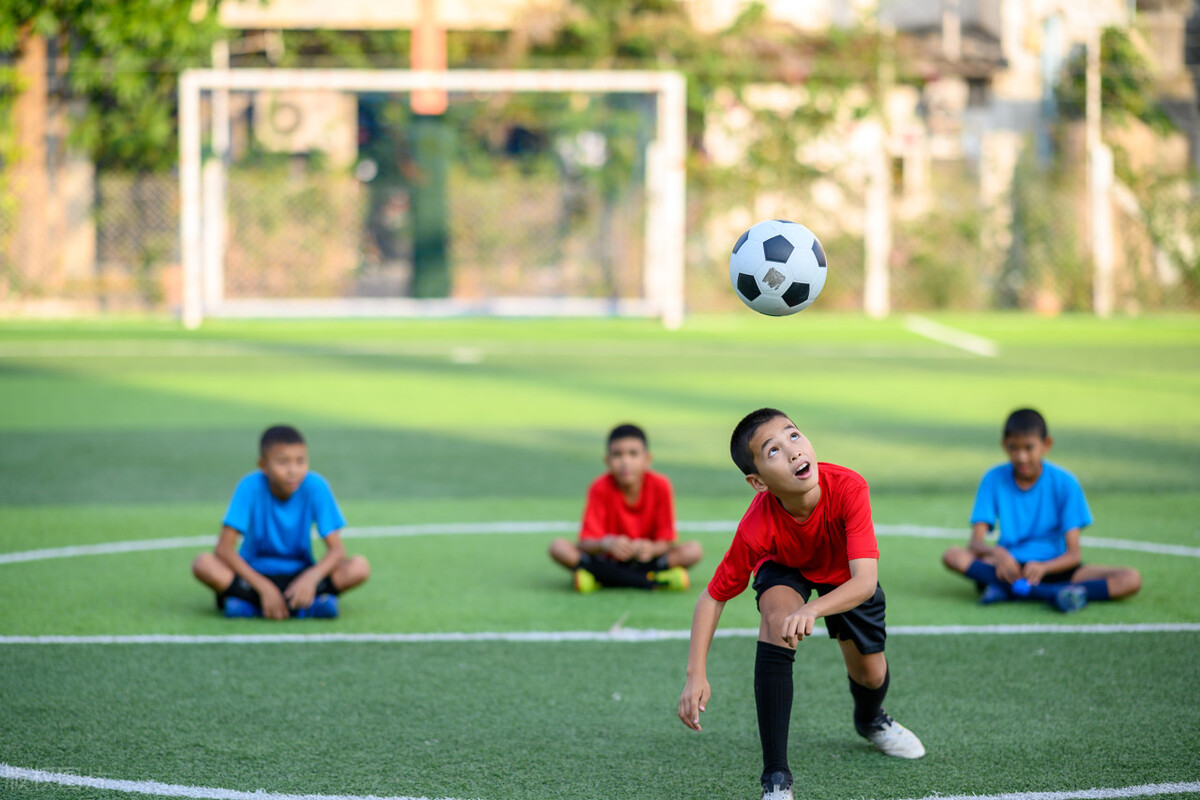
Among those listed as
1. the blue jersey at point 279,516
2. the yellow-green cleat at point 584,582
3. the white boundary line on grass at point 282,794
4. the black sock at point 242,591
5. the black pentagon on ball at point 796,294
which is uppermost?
the black pentagon on ball at point 796,294

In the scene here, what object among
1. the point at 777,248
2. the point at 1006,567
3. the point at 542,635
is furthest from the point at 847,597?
the point at 1006,567

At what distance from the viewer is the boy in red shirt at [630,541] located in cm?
658

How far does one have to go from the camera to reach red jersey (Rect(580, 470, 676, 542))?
665 centimetres

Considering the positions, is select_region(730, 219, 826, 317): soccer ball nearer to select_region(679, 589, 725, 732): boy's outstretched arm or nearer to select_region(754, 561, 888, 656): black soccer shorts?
select_region(754, 561, 888, 656): black soccer shorts

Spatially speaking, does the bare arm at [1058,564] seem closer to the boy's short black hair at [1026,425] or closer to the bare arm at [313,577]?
the boy's short black hair at [1026,425]

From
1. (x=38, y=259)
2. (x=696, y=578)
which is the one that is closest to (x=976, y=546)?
(x=696, y=578)

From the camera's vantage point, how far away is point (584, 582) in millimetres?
6613

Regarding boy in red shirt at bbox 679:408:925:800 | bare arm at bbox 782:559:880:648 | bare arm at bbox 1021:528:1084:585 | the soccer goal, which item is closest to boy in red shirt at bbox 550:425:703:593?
bare arm at bbox 1021:528:1084:585

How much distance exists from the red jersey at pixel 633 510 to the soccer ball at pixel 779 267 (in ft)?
5.15

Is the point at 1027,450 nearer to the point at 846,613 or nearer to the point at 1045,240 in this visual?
the point at 846,613

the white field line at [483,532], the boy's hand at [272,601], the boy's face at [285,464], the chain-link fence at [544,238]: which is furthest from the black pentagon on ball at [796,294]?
the chain-link fence at [544,238]

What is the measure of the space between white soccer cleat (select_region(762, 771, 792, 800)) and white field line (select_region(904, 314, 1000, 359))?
14.3m

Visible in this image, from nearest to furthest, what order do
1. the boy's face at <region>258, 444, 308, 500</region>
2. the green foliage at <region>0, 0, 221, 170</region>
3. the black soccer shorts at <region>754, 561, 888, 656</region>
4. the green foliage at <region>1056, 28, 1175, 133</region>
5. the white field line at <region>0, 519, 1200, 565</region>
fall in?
the black soccer shorts at <region>754, 561, 888, 656</region> < the boy's face at <region>258, 444, 308, 500</region> < the white field line at <region>0, 519, 1200, 565</region> < the green foliage at <region>0, 0, 221, 170</region> < the green foliage at <region>1056, 28, 1175, 133</region>

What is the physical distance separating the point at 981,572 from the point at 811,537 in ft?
8.37
